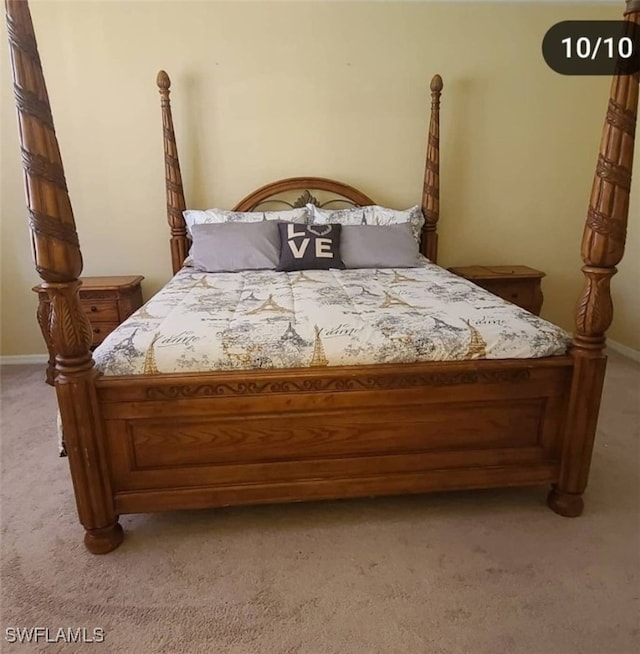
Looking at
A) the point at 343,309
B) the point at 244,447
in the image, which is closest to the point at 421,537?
the point at 244,447

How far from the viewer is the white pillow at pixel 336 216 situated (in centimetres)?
309

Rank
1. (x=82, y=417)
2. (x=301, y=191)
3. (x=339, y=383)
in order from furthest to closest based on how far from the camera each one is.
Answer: (x=301, y=191)
(x=339, y=383)
(x=82, y=417)

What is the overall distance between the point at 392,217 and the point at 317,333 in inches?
67.5

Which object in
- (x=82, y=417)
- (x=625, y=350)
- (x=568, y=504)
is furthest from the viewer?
(x=625, y=350)

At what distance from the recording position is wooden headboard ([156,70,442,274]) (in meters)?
3.07

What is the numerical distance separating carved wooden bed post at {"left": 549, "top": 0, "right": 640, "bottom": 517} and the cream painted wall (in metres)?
1.99

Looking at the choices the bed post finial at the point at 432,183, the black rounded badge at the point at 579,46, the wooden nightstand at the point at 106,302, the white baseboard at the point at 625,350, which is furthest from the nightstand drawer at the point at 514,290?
the wooden nightstand at the point at 106,302

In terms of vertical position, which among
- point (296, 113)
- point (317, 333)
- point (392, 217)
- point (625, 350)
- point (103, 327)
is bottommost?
point (625, 350)

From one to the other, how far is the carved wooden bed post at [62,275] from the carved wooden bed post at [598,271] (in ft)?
5.20

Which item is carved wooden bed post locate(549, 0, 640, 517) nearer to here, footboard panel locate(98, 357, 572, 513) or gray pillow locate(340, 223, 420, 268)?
footboard panel locate(98, 357, 572, 513)

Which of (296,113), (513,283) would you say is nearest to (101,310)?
(296,113)

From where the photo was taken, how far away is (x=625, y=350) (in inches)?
137

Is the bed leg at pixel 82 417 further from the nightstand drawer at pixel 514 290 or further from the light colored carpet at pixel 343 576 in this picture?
the nightstand drawer at pixel 514 290

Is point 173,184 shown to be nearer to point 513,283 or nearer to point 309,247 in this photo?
point 309,247
